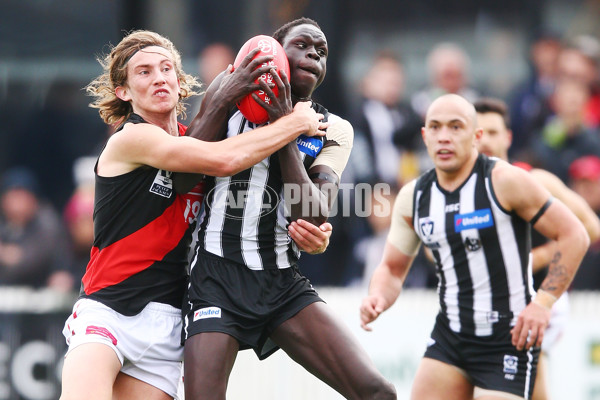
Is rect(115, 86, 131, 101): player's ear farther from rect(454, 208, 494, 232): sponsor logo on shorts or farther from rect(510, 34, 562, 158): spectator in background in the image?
rect(510, 34, 562, 158): spectator in background

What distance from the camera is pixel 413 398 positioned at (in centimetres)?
610

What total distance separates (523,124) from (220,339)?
5794 mm

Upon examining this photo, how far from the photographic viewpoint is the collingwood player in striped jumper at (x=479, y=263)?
19.3 feet

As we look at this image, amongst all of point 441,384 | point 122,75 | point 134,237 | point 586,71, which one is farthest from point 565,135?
point 134,237

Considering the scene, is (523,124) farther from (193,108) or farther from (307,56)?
(307,56)

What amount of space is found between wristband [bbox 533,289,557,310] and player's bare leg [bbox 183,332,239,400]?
2.09m

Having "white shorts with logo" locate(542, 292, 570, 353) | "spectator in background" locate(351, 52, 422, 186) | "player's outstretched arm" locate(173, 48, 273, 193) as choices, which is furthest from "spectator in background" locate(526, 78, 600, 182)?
"player's outstretched arm" locate(173, 48, 273, 193)

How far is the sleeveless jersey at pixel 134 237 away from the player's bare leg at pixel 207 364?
0.52 m

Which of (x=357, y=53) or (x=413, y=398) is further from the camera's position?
(x=357, y=53)

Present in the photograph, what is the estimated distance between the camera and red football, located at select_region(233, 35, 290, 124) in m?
4.85

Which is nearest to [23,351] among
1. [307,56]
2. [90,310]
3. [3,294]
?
[3,294]

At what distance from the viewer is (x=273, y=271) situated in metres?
5.09

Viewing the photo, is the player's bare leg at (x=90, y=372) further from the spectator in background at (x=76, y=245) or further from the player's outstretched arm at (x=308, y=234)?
the spectator in background at (x=76, y=245)

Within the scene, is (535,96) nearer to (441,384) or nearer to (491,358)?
(491,358)
